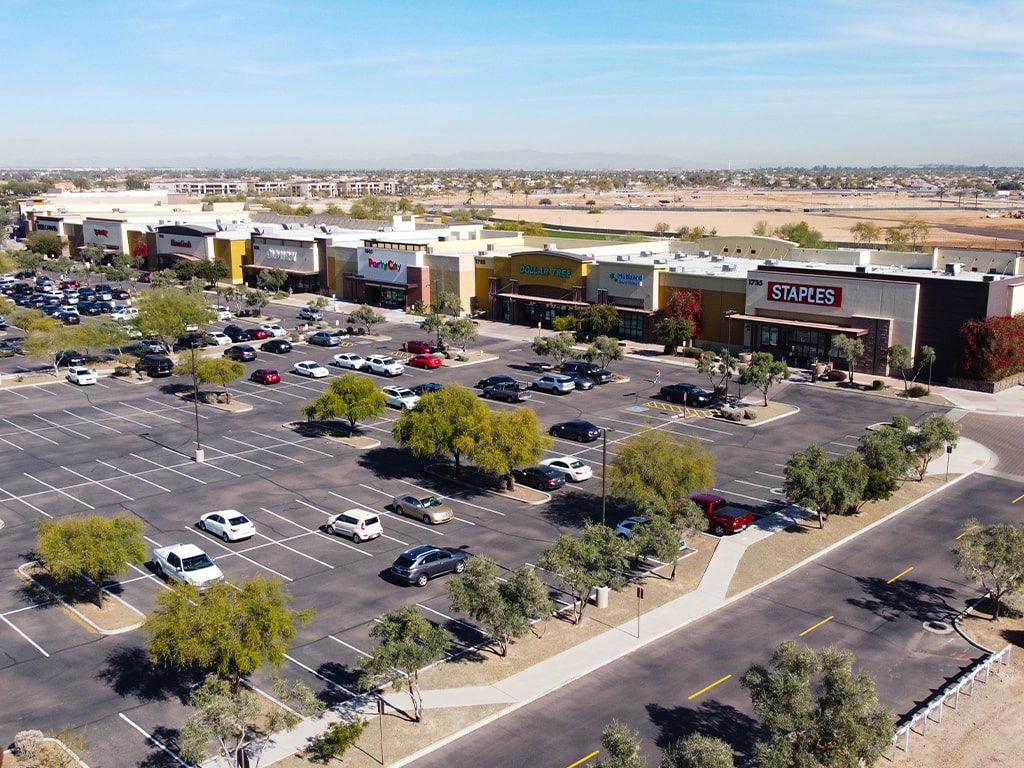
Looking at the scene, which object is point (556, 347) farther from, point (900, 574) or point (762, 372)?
point (900, 574)

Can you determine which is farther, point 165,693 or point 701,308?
point 701,308

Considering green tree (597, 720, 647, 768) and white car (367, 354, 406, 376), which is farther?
white car (367, 354, 406, 376)

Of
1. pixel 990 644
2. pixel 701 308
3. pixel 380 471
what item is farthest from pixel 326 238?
pixel 990 644

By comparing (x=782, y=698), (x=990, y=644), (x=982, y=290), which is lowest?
(x=990, y=644)

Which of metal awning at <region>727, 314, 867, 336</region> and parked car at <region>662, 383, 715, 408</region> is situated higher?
metal awning at <region>727, 314, 867, 336</region>

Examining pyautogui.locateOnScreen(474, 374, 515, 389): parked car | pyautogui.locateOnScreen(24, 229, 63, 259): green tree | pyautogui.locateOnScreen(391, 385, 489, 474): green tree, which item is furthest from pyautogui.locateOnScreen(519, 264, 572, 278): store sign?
pyautogui.locateOnScreen(24, 229, 63, 259): green tree

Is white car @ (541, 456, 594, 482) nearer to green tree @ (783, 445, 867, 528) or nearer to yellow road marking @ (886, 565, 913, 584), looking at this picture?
green tree @ (783, 445, 867, 528)

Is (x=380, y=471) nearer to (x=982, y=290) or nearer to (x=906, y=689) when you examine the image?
(x=906, y=689)

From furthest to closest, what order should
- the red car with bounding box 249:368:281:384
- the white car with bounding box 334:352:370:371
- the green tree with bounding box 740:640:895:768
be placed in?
1. the white car with bounding box 334:352:370:371
2. the red car with bounding box 249:368:281:384
3. the green tree with bounding box 740:640:895:768
